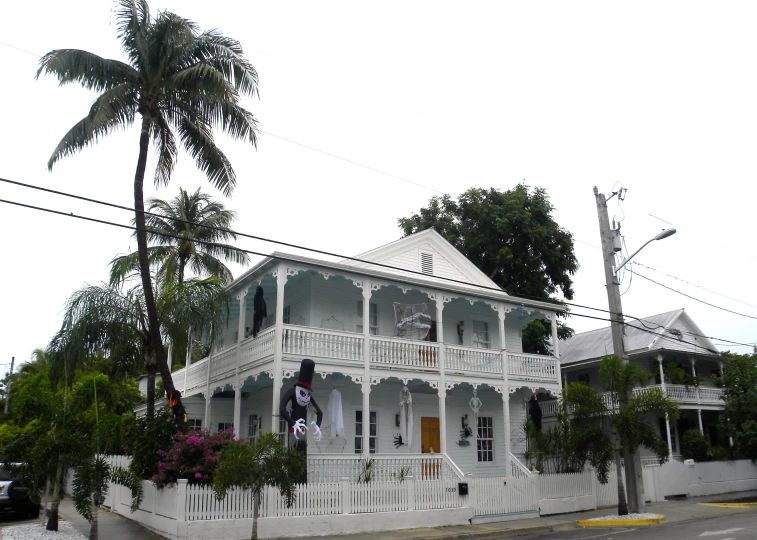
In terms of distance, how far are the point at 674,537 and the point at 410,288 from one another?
983 centimetres

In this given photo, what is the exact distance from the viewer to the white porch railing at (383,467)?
16.6 m

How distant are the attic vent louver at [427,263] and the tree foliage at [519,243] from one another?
1104 cm

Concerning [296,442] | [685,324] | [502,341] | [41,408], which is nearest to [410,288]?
[502,341]

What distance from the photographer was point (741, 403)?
1058 inches

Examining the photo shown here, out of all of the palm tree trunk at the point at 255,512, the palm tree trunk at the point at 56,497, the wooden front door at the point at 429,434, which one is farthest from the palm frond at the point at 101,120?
the wooden front door at the point at 429,434

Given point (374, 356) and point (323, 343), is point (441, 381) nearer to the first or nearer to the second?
point (374, 356)

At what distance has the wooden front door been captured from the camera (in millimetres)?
21828

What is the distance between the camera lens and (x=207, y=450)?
14867 mm

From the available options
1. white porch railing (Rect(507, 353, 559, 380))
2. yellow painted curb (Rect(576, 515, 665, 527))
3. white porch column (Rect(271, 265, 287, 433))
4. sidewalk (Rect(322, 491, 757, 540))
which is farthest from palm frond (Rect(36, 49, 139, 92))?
yellow painted curb (Rect(576, 515, 665, 527))

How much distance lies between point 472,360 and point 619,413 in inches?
193

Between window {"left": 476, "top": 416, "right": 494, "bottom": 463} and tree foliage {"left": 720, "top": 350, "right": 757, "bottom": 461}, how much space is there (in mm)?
11316

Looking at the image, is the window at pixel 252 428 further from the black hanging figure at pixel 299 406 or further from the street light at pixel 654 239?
the street light at pixel 654 239

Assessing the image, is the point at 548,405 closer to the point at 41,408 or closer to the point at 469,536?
the point at 469,536

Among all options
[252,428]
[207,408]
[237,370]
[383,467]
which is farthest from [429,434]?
[207,408]
